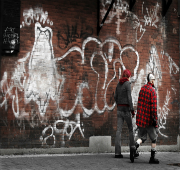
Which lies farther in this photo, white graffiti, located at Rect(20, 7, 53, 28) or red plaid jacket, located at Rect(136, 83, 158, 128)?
white graffiti, located at Rect(20, 7, 53, 28)

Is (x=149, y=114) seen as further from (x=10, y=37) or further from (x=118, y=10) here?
(x=10, y=37)

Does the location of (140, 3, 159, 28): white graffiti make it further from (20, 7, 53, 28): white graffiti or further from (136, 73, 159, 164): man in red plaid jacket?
(136, 73, 159, 164): man in red plaid jacket

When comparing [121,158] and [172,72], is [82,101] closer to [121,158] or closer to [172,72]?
[121,158]

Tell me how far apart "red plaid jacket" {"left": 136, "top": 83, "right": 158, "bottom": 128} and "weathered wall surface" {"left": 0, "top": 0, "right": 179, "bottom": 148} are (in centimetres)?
179

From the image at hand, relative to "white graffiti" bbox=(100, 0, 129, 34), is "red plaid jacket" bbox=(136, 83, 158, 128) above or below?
below

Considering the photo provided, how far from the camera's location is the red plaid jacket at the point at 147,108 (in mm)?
6223

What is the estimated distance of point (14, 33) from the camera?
7117mm

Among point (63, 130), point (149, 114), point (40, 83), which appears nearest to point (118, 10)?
point (40, 83)

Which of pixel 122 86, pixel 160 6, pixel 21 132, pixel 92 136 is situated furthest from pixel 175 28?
pixel 21 132

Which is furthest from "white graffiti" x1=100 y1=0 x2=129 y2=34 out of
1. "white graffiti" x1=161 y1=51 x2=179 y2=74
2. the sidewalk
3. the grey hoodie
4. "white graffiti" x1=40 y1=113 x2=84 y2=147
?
the sidewalk

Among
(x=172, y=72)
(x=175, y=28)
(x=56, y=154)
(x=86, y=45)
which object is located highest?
(x=175, y=28)

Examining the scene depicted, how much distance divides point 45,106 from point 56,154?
1214mm

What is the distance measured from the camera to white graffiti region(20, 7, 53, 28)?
7312 mm

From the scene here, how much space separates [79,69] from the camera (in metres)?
7.80
